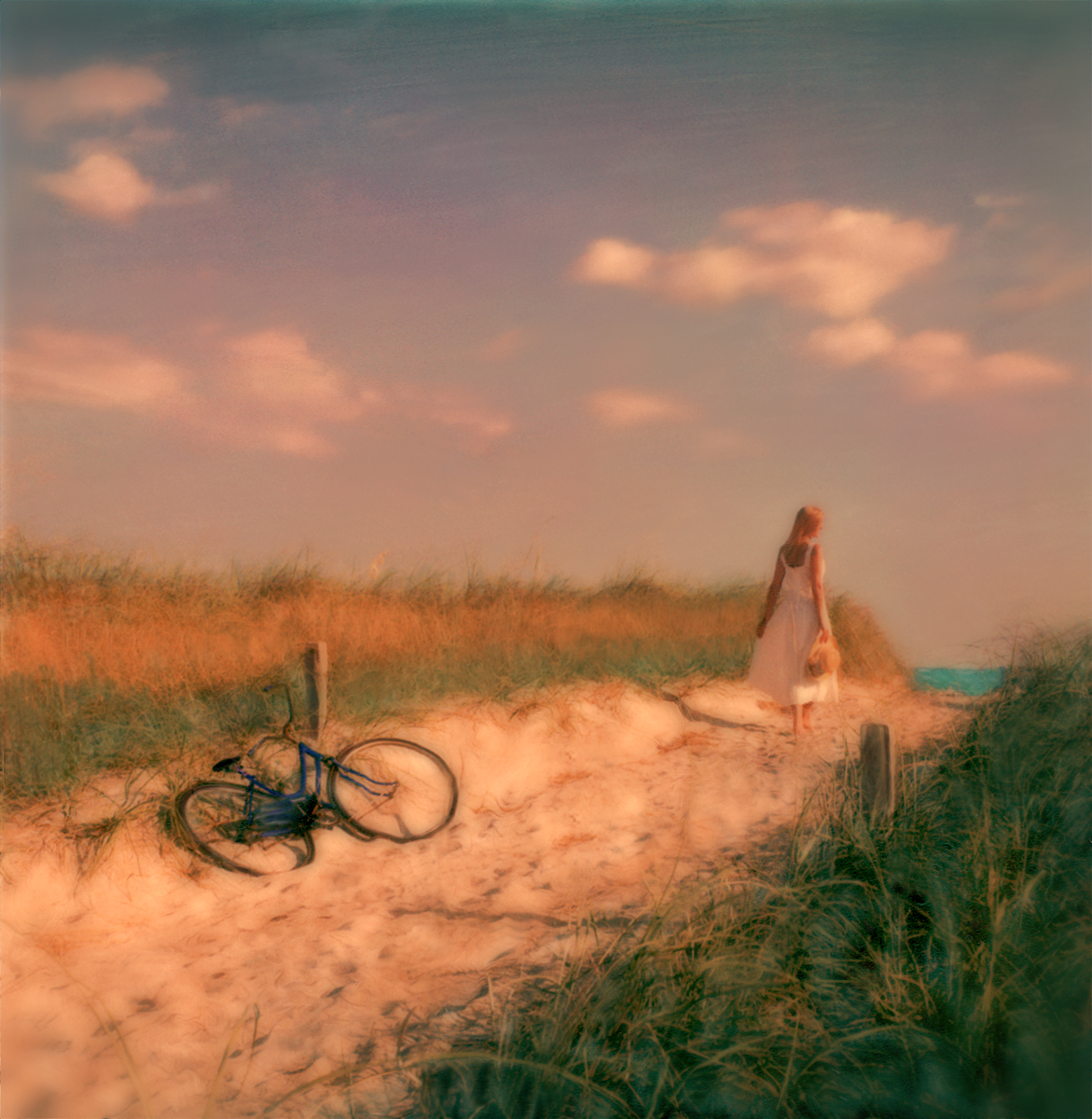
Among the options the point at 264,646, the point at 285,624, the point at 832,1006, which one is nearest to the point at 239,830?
the point at 264,646

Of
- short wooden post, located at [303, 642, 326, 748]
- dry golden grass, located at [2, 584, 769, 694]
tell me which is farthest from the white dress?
Answer: short wooden post, located at [303, 642, 326, 748]

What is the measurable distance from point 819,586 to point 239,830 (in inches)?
204

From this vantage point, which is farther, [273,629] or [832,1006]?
[273,629]

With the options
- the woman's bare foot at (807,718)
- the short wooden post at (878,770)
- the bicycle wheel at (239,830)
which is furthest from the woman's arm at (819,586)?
the bicycle wheel at (239,830)

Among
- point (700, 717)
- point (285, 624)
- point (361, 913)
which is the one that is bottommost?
point (361, 913)

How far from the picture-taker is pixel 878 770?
4.52 metres

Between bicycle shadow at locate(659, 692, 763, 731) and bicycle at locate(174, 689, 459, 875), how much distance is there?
10.7 ft

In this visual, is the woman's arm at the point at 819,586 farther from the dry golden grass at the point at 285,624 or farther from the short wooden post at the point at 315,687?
the short wooden post at the point at 315,687

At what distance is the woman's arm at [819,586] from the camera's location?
7.33m

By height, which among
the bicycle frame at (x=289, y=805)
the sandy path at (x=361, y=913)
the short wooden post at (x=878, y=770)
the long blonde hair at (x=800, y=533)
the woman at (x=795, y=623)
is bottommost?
the sandy path at (x=361, y=913)

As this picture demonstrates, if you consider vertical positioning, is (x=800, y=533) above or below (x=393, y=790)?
above

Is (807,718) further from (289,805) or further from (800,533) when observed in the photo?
(289,805)

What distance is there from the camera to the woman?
290 inches

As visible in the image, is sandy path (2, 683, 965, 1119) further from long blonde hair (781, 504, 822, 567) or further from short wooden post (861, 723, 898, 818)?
long blonde hair (781, 504, 822, 567)
